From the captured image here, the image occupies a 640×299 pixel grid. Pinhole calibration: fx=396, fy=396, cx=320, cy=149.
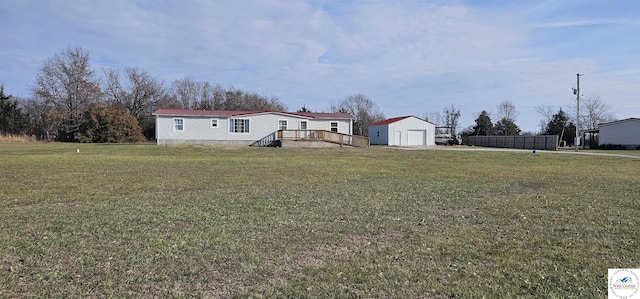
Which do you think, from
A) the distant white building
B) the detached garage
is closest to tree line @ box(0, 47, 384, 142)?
the detached garage

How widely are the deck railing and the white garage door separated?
1408 cm

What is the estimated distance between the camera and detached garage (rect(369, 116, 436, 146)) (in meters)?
46.8

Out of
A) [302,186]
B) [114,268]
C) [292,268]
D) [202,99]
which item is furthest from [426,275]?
[202,99]

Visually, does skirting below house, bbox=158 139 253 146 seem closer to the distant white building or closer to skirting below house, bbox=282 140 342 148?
skirting below house, bbox=282 140 342 148

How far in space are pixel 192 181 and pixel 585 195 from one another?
9.92 meters

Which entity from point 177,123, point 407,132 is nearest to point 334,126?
point 407,132

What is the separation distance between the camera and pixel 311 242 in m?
5.04

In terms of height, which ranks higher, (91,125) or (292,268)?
(91,125)

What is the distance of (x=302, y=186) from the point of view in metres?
10.2

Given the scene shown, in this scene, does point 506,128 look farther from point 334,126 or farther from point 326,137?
point 326,137

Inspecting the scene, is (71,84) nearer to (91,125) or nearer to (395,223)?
(91,125)

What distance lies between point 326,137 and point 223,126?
31.6ft

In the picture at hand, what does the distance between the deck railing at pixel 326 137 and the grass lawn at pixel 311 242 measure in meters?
25.2

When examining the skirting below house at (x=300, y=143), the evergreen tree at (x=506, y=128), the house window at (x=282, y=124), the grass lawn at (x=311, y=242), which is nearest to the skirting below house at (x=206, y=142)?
the house window at (x=282, y=124)
